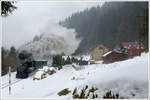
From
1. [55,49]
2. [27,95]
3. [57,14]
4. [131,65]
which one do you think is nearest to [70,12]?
[57,14]

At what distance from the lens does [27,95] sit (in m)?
2.29

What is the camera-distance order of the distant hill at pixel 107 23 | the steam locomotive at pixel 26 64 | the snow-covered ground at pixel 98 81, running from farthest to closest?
the steam locomotive at pixel 26 64 → the distant hill at pixel 107 23 → the snow-covered ground at pixel 98 81

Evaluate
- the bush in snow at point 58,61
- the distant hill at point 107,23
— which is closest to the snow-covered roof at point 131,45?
the distant hill at point 107,23

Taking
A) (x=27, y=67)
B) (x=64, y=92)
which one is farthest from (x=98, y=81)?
(x=27, y=67)

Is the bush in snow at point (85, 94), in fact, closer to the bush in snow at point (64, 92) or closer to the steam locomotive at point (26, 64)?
the bush in snow at point (64, 92)

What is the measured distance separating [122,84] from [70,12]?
134cm

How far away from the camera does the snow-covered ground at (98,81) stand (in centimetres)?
188

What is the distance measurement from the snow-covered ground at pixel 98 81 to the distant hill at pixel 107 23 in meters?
0.32

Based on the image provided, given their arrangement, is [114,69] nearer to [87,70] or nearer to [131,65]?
[131,65]

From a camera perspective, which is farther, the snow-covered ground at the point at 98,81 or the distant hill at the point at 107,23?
the distant hill at the point at 107,23

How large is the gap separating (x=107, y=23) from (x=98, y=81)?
907 mm

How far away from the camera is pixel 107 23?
7.77 ft

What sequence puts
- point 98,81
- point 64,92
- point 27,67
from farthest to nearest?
point 27,67
point 64,92
point 98,81

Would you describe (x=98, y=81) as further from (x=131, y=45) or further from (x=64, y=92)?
(x=131, y=45)
